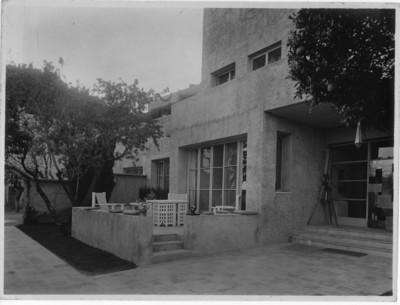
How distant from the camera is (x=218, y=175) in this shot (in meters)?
11.0

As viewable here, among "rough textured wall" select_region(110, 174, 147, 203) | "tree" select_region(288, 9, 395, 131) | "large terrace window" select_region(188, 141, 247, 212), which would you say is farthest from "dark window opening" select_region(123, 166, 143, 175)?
"tree" select_region(288, 9, 395, 131)

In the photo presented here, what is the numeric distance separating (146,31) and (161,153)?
8348 mm

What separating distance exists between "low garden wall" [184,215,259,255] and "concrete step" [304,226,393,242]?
1.66 meters

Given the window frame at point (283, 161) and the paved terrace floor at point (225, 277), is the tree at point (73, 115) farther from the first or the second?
the window frame at point (283, 161)

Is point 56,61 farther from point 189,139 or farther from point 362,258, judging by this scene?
point 362,258

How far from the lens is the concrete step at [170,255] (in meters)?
7.04

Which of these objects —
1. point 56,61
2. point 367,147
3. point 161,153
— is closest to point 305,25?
point 367,147

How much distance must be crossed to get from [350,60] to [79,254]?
6887mm

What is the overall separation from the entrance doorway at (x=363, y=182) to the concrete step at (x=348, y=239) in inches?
49.3

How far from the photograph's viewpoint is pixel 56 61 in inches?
387

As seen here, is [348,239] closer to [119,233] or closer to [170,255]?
[170,255]

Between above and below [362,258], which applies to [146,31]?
above

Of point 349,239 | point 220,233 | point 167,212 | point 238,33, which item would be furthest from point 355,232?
point 238,33

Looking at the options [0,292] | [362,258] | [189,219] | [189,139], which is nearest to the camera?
[0,292]
